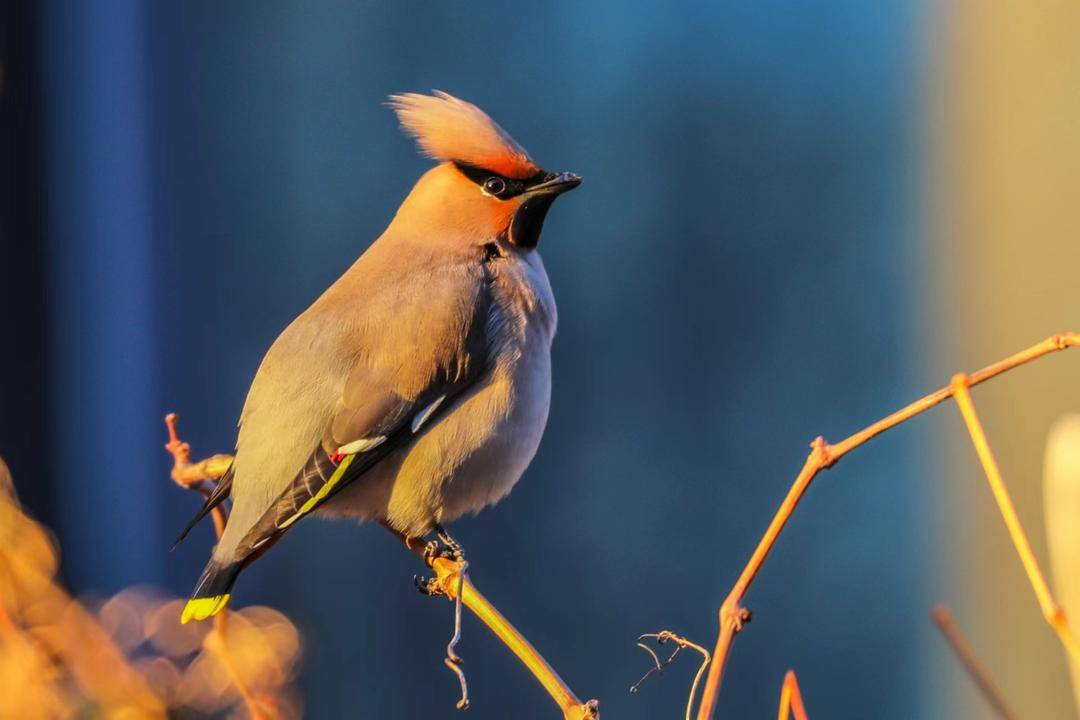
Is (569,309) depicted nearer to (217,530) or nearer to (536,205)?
(536,205)

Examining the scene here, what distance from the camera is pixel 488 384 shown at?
1.42m

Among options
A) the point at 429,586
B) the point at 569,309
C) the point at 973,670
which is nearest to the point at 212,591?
the point at 429,586

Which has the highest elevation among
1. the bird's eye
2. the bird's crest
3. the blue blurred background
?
the bird's crest

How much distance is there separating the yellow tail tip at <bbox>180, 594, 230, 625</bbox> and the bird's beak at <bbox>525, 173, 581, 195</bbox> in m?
0.59

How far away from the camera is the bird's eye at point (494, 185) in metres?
1.57

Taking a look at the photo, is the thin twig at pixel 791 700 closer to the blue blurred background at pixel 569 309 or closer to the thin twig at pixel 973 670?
the thin twig at pixel 973 670

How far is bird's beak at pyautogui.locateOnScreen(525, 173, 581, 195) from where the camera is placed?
1538mm

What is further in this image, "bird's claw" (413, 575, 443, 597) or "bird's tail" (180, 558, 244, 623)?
"bird's claw" (413, 575, 443, 597)

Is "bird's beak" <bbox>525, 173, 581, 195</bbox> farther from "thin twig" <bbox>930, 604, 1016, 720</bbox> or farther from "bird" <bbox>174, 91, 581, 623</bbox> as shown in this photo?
"thin twig" <bbox>930, 604, 1016, 720</bbox>

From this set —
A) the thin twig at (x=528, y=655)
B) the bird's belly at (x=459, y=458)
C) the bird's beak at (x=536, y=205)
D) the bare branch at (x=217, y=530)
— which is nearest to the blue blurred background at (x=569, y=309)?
the bird's beak at (x=536, y=205)

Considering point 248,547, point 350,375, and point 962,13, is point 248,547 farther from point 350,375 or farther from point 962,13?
point 962,13

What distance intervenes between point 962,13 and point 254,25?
1.73 m

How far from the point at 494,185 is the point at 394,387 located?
0.32 m

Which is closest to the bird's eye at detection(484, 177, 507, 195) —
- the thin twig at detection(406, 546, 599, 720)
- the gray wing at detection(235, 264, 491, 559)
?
the gray wing at detection(235, 264, 491, 559)
